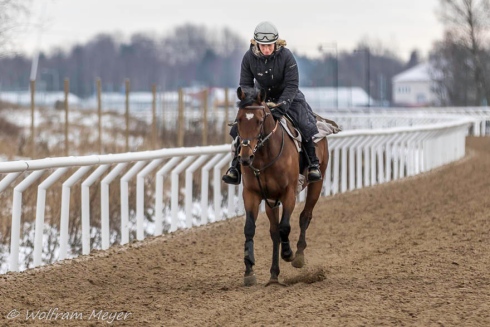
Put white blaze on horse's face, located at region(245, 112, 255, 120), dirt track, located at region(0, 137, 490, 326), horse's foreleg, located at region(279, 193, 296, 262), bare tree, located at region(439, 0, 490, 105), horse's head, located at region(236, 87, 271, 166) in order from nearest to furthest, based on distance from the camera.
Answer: dirt track, located at region(0, 137, 490, 326) < horse's head, located at region(236, 87, 271, 166) < white blaze on horse's face, located at region(245, 112, 255, 120) < horse's foreleg, located at region(279, 193, 296, 262) < bare tree, located at region(439, 0, 490, 105)

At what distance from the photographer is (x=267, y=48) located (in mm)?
8055

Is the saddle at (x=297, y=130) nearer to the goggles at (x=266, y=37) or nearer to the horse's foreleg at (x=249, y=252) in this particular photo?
the goggles at (x=266, y=37)

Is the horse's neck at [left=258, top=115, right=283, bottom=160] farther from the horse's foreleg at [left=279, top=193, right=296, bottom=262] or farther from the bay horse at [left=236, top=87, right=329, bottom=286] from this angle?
the horse's foreleg at [left=279, top=193, right=296, bottom=262]

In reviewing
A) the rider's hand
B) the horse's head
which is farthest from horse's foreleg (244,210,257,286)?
the rider's hand

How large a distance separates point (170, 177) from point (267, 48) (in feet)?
26.6

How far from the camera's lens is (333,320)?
19.5 feet

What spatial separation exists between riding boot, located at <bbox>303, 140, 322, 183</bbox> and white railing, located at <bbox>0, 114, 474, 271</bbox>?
5.73ft

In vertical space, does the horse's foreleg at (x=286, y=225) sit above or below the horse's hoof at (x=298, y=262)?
above

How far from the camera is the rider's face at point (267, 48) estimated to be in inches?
317

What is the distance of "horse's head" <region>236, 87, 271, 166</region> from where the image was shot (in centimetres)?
731

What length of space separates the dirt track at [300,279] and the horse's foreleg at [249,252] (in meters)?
0.09

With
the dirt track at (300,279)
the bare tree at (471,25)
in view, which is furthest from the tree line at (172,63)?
the dirt track at (300,279)

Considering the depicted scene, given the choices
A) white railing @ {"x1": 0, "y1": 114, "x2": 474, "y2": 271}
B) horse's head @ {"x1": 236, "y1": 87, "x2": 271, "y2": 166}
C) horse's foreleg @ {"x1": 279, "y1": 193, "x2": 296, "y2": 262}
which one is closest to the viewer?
horse's head @ {"x1": 236, "y1": 87, "x2": 271, "y2": 166}

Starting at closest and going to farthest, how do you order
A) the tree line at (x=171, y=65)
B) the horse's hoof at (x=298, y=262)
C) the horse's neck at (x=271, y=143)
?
the horse's neck at (x=271, y=143) → the horse's hoof at (x=298, y=262) → the tree line at (x=171, y=65)
